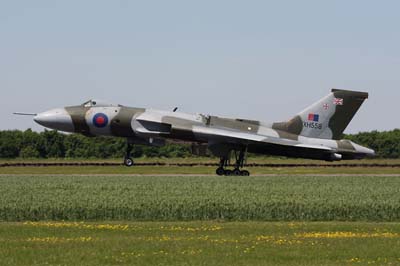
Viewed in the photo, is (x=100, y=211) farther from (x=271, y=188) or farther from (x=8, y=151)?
(x=8, y=151)

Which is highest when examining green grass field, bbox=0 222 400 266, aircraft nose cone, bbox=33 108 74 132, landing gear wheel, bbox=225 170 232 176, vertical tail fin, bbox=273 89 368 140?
vertical tail fin, bbox=273 89 368 140

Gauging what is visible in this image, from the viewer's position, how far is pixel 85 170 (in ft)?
181

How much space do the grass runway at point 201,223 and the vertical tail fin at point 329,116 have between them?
8.03 meters

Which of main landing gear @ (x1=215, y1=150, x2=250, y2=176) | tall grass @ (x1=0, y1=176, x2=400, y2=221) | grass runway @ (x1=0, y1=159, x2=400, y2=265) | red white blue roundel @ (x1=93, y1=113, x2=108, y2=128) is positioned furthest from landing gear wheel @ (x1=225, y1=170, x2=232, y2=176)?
tall grass @ (x1=0, y1=176, x2=400, y2=221)

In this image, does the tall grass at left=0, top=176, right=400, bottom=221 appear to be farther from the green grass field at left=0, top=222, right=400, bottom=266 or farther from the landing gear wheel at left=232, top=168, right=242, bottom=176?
the landing gear wheel at left=232, top=168, right=242, bottom=176

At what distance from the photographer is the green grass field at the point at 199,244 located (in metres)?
15.8

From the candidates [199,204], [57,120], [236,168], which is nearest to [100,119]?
[57,120]

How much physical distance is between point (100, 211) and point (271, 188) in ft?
33.7

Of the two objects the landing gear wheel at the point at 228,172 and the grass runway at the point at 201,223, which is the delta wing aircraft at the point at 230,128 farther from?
the grass runway at the point at 201,223

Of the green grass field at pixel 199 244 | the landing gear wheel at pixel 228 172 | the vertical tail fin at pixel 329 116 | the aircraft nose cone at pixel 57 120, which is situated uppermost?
the vertical tail fin at pixel 329 116

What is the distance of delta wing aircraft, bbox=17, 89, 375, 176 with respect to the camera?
4819cm

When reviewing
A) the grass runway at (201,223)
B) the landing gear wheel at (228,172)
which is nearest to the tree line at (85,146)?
the landing gear wheel at (228,172)

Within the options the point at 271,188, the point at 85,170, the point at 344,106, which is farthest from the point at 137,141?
the point at 271,188

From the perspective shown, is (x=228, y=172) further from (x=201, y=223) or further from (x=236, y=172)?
(x=201, y=223)
